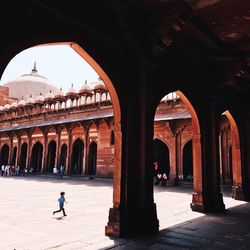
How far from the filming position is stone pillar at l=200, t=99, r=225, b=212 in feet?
24.1

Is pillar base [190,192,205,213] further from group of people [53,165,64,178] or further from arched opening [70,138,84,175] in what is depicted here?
arched opening [70,138,84,175]

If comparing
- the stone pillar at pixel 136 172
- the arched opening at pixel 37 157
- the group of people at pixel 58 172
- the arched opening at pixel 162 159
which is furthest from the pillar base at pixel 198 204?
the arched opening at pixel 37 157

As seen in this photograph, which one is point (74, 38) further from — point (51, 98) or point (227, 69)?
point (51, 98)

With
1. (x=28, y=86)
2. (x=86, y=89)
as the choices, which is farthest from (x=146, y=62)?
(x=28, y=86)

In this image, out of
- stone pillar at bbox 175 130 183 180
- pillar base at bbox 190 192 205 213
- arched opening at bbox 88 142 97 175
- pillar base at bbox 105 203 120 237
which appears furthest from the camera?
arched opening at bbox 88 142 97 175

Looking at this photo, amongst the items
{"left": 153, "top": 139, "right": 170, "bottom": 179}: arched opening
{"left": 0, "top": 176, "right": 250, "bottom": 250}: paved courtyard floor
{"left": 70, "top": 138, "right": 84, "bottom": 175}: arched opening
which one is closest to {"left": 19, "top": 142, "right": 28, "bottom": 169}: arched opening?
{"left": 70, "top": 138, "right": 84, "bottom": 175}: arched opening

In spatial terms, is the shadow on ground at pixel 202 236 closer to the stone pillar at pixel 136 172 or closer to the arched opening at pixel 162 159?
the stone pillar at pixel 136 172

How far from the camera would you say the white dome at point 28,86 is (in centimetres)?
3947

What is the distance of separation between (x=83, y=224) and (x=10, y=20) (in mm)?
4165

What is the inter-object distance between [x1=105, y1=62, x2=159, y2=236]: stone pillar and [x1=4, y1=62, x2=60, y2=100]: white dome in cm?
3612

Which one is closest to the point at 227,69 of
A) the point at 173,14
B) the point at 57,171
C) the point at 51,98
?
the point at 173,14

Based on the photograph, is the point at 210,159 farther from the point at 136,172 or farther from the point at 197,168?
the point at 136,172

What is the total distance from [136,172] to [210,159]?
3.41m

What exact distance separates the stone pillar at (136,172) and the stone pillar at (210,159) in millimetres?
2705
